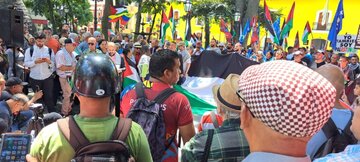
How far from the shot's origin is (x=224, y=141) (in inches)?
80.8

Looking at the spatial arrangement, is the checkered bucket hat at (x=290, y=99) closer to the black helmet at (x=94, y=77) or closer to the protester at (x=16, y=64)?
the black helmet at (x=94, y=77)

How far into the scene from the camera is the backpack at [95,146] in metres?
1.61

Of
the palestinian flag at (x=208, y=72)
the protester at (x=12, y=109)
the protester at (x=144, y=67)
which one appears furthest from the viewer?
the palestinian flag at (x=208, y=72)

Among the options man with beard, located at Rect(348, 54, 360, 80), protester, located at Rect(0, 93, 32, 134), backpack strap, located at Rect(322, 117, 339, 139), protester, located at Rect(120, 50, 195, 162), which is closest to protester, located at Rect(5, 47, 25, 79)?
protester, located at Rect(0, 93, 32, 134)

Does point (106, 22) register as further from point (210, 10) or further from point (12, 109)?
point (12, 109)

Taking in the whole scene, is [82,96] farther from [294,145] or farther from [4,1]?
[4,1]

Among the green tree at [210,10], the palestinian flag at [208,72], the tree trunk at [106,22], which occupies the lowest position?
the palestinian flag at [208,72]

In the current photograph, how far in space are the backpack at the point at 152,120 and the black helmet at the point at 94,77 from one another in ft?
2.82

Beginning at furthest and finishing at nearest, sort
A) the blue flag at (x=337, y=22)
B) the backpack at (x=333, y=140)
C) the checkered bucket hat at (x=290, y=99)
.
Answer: the blue flag at (x=337, y=22), the backpack at (x=333, y=140), the checkered bucket hat at (x=290, y=99)

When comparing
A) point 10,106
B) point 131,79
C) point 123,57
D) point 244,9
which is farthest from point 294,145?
point 244,9

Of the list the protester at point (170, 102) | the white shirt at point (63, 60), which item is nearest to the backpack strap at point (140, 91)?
the protester at point (170, 102)

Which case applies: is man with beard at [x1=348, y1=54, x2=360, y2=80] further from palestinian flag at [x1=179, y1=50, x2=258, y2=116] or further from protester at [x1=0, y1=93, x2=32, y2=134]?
protester at [x1=0, y1=93, x2=32, y2=134]

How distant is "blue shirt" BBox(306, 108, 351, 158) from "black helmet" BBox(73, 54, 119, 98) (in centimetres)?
159

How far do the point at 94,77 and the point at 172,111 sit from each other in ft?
3.57
